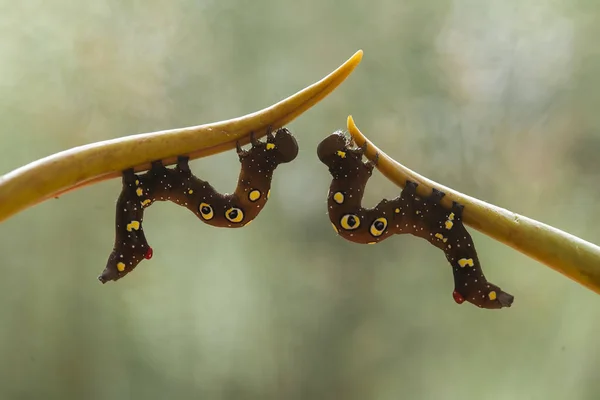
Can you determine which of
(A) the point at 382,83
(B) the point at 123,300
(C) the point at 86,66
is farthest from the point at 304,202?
(C) the point at 86,66

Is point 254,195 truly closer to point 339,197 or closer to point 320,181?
point 339,197

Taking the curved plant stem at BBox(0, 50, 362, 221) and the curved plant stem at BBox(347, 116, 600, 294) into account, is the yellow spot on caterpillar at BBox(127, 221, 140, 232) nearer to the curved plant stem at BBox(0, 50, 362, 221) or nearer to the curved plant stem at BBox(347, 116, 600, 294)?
the curved plant stem at BBox(0, 50, 362, 221)

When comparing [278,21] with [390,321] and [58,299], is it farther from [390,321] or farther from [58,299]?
[58,299]

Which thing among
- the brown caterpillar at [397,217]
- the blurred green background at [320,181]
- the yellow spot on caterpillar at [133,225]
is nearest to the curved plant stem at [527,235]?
the brown caterpillar at [397,217]

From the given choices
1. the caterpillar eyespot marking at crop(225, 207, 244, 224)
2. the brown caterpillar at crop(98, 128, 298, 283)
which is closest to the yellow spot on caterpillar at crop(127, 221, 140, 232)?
the brown caterpillar at crop(98, 128, 298, 283)

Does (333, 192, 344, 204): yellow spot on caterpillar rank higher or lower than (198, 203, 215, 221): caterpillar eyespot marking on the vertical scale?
higher

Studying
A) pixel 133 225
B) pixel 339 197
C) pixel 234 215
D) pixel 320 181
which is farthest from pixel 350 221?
pixel 320 181

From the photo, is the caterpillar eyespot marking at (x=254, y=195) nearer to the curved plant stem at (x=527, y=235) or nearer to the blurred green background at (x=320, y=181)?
the curved plant stem at (x=527, y=235)
